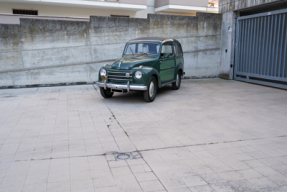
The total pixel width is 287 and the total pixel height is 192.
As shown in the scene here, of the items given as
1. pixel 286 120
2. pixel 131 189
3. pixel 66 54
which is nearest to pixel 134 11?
pixel 66 54

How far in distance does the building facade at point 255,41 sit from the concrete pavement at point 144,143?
7.78 feet

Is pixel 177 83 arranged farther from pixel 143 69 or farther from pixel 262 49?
pixel 262 49

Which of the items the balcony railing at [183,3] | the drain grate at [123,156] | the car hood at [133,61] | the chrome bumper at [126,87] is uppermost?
the balcony railing at [183,3]

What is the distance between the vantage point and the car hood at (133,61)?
769 cm

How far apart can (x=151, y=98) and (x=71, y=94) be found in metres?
3.09

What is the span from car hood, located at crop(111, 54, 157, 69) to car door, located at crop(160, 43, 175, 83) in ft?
1.39

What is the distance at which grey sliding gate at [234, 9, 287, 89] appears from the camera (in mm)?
10125

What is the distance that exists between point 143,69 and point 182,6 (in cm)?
1574

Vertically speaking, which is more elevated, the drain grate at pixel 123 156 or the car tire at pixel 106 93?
the car tire at pixel 106 93

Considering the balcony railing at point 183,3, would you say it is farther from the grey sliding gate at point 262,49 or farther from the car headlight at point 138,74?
the car headlight at point 138,74

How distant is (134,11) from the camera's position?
2091 centimetres

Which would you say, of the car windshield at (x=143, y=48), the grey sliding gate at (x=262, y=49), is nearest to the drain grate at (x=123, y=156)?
the car windshield at (x=143, y=48)

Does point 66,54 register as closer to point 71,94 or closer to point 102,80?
point 71,94

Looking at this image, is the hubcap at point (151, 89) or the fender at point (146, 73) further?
the hubcap at point (151, 89)
